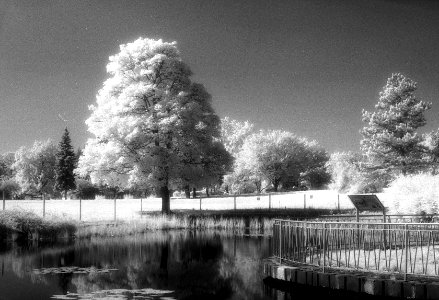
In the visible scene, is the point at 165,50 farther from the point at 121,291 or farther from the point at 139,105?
the point at 121,291

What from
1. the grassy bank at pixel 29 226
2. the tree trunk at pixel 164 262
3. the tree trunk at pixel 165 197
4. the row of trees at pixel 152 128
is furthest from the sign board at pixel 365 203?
the tree trunk at pixel 165 197

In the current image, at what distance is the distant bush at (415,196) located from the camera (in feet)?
92.6

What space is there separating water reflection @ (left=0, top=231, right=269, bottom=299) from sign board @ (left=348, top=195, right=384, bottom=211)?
3.93 m

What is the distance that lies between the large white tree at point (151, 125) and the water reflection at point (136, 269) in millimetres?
9859

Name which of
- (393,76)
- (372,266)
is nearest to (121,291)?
(372,266)

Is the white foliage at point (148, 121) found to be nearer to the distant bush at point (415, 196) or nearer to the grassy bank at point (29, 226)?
the grassy bank at point (29, 226)

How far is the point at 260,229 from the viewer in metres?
37.0

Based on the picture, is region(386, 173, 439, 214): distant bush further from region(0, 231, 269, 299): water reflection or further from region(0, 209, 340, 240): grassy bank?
region(0, 209, 340, 240): grassy bank

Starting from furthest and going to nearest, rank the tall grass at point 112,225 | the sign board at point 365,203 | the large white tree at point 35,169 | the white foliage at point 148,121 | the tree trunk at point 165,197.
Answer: the large white tree at point 35,169 < the tree trunk at point 165,197 < the white foliage at point 148,121 < the tall grass at point 112,225 < the sign board at point 365,203

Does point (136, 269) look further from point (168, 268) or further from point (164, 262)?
point (164, 262)

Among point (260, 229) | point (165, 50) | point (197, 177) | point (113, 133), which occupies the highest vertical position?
point (165, 50)

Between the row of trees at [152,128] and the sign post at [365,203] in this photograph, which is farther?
the row of trees at [152,128]

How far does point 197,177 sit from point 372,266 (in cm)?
2499

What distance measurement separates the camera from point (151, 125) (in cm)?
3722
